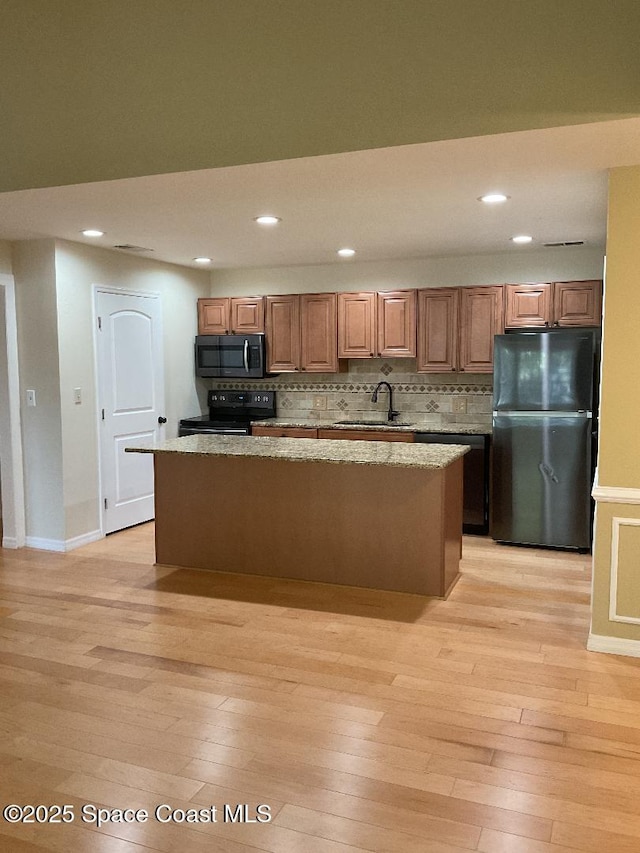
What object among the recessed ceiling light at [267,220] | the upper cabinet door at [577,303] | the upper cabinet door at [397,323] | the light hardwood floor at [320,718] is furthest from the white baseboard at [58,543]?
the upper cabinet door at [577,303]

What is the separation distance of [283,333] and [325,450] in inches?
92.7

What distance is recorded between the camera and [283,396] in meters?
6.72

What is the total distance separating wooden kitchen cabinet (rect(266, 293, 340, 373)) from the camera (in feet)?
20.2

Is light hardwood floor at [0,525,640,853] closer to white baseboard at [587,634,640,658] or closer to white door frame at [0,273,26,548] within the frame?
white baseboard at [587,634,640,658]

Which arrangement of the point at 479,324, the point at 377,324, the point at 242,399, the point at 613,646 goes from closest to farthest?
the point at 613,646 → the point at 479,324 → the point at 377,324 → the point at 242,399

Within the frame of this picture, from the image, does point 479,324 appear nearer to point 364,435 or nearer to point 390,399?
point 390,399

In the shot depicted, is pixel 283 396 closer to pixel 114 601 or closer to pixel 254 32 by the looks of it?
pixel 114 601

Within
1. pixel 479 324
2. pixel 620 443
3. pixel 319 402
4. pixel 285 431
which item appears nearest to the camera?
pixel 620 443

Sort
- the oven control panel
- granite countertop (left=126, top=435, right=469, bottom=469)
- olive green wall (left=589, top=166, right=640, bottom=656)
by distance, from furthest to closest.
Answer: the oven control panel < granite countertop (left=126, top=435, right=469, bottom=469) < olive green wall (left=589, top=166, right=640, bottom=656)

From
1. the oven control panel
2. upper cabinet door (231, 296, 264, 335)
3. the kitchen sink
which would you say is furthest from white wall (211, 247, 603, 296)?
the kitchen sink

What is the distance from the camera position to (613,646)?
3.37 meters

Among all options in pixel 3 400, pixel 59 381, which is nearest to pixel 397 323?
pixel 59 381

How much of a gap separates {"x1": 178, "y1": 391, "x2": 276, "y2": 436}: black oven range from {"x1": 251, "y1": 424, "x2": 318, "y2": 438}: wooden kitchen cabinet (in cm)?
9

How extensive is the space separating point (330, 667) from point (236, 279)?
4.45 metres
